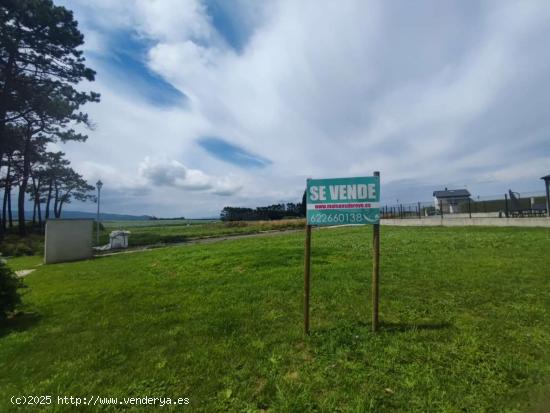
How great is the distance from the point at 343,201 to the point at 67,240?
14861 mm

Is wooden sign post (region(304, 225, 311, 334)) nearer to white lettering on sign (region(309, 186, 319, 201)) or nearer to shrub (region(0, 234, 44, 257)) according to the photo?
white lettering on sign (region(309, 186, 319, 201))

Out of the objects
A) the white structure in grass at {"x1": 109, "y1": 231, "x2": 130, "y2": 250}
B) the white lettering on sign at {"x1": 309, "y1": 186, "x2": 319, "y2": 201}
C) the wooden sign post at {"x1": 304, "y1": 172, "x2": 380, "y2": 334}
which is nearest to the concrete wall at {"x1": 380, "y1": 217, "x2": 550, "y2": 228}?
the wooden sign post at {"x1": 304, "y1": 172, "x2": 380, "y2": 334}

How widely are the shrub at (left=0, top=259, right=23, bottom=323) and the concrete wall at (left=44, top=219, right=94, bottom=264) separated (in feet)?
33.1

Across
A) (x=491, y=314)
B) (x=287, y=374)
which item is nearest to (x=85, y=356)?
(x=287, y=374)

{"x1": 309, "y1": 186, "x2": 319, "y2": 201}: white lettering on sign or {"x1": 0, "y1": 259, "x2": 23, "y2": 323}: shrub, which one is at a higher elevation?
{"x1": 309, "y1": 186, "x2": 319, "y2": 201}: white lettering on sign

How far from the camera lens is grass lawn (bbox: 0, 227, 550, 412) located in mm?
2779

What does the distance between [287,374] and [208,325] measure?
5.73 ft

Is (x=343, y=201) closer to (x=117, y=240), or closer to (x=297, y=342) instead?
(x=297, y=342)

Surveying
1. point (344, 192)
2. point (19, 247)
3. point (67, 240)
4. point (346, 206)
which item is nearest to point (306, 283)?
point (346, 206)

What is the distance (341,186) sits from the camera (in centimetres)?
417

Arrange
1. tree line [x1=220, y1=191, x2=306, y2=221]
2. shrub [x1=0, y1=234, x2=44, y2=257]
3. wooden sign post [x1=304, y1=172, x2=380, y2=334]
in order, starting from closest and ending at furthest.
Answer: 1. wooden sign post [x1=304, y1=172, x2=380, y2=334]
2. shrub [x1=0, y1=234, x2=44, y2=257]
3. tree line [x1=220, y1=191, x2=306, y2=221]

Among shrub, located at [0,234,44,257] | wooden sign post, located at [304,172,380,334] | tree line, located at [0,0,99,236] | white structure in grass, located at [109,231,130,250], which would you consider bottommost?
shrub, located at [0,234,44,257]

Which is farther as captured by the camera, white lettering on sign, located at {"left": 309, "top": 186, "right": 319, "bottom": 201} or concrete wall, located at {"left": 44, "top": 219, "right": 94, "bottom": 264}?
concrete wall, located at {"left": 44, "top": 219, "right": 94, "bottom": 264}

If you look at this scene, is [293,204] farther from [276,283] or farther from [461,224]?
[276,283]
